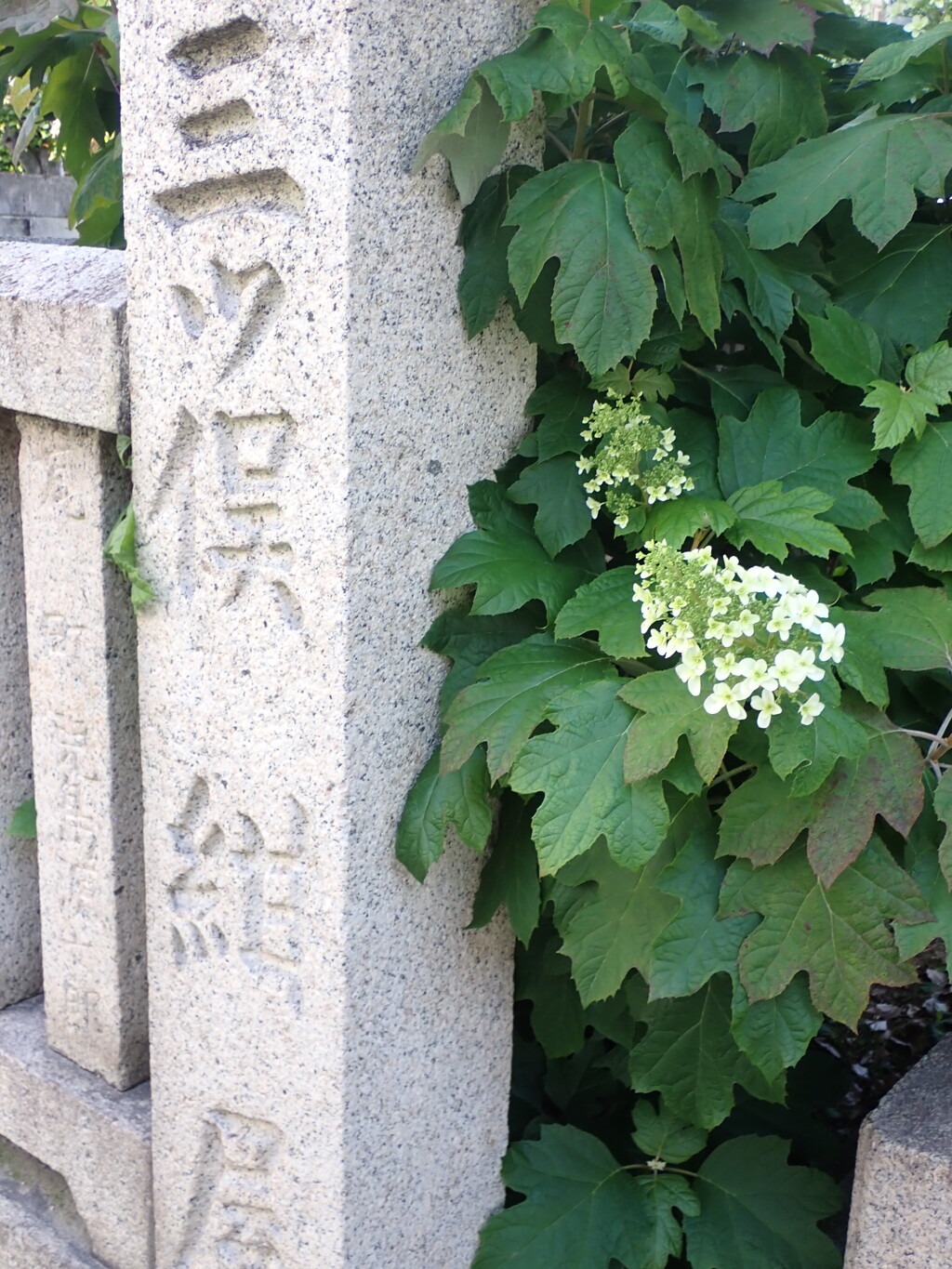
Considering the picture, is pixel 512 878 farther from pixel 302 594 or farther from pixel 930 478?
pixel 930 478

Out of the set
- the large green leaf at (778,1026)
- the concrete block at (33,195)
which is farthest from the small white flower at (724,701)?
the concrete block at (33,195)

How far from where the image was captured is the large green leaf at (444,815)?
52.1 inches

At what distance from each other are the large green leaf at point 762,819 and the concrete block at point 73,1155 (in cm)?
99

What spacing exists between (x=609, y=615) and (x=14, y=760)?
112 centimetres

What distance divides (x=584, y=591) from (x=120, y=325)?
659 millimetres

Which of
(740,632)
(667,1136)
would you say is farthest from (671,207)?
(667,1136)

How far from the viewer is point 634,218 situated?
1.21m

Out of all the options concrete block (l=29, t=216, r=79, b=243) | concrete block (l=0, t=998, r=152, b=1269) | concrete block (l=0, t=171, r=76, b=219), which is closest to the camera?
concrete block (l=0, t=998, r=152, b=1269)

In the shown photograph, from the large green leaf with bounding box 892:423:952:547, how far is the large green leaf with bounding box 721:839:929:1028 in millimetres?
363

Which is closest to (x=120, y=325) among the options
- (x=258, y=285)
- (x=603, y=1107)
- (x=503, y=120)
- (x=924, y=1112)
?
(x=258, y=285)

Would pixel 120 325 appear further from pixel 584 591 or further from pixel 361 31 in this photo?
pixel 584 591

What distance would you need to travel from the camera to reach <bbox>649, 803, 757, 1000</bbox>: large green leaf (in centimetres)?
126

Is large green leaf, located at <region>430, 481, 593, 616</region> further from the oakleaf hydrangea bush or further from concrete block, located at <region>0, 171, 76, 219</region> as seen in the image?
concrete block, located at <region>0, 171, 76, 219</region>

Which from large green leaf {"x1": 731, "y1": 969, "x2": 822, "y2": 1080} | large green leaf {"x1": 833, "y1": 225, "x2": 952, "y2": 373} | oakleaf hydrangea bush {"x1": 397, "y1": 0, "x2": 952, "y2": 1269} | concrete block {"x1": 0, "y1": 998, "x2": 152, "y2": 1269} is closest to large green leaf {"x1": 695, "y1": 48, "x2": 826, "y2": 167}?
oakleaf hydrangea bush {"x1": 397, "y1": 0, "x2": 952, "y2": 1269}
